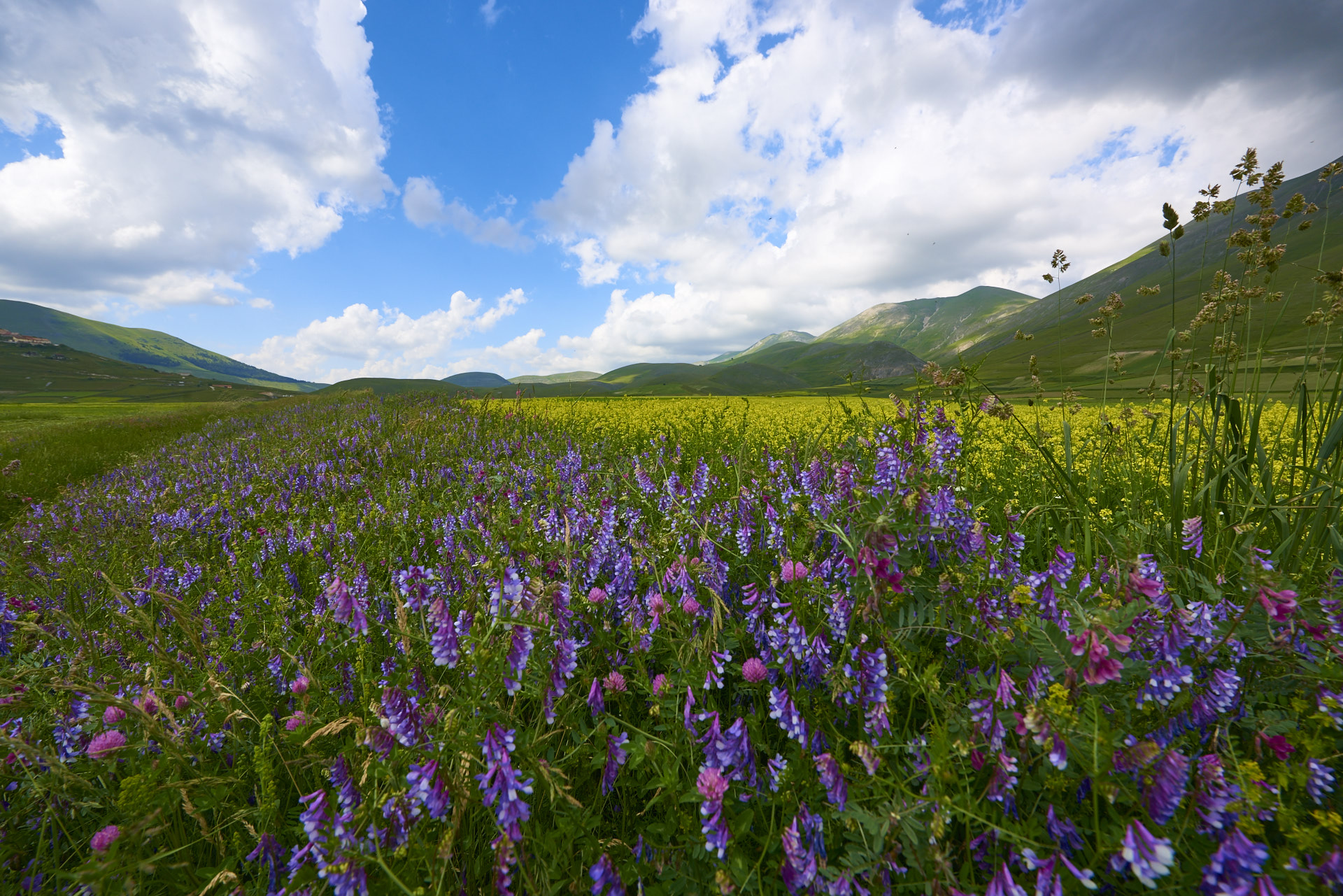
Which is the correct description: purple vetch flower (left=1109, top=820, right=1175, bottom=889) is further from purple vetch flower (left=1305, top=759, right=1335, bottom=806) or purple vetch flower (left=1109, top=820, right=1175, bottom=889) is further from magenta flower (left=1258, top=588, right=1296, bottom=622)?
magenta flower (left=1258, top=588, right=1296, bottom=622)

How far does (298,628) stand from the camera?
313 centimetres

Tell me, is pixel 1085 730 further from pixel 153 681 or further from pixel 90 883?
pixel 153 681

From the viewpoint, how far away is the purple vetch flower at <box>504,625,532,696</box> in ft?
5.61

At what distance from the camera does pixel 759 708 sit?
2209mm

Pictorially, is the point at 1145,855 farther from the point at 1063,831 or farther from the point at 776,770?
the point at 776,770

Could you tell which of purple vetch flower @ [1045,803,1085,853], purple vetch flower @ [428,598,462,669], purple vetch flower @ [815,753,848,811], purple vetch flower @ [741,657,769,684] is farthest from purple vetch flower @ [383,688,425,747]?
purple vetch flower @ [1045,803,1085,853]

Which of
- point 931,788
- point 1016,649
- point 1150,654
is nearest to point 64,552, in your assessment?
point 931,788

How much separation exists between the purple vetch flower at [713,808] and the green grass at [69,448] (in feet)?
34.6

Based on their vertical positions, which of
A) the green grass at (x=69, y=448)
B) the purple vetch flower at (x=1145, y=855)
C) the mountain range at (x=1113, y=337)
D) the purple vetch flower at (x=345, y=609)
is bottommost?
the green grass at (x=69, y=448)

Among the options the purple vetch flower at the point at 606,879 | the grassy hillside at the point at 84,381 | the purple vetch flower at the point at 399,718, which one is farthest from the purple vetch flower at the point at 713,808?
the grassy hillside at the point at 84,381

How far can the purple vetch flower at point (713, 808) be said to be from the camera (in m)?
1.46

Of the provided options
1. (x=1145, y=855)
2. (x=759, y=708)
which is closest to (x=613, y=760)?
(x=759, y=708)

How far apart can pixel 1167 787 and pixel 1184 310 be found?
15063 cm

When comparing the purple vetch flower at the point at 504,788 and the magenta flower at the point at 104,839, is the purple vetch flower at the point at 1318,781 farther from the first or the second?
the magenta flower at the point at 104,839
